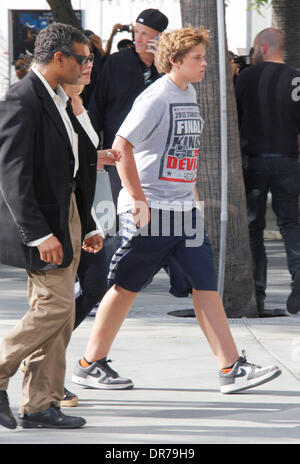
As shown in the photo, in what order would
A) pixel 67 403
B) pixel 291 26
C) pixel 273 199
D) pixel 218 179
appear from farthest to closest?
pixel 291 26 < pixel 273 199 < pixel 218 179 < pixel 67 403

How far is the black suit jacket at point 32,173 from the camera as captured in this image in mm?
4398

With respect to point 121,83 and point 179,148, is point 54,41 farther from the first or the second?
point 121,83

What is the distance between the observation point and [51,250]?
175 inches

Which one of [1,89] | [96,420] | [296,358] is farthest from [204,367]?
[1,89]

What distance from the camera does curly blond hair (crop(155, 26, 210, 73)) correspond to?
5461mm

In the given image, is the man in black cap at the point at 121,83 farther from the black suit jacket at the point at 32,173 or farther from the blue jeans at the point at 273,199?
the black suit jacket at the point at 32,173

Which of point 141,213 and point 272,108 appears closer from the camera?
point 141,213

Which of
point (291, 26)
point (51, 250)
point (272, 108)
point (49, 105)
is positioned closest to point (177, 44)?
point (49, 105)

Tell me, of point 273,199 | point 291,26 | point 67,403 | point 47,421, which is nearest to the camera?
point 47,421

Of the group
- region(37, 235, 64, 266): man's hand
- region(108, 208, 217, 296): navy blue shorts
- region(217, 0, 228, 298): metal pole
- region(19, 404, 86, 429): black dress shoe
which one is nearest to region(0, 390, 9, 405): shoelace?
region(19, 404, 86, 429): black dress shoe

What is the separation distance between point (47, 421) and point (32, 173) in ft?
3.75

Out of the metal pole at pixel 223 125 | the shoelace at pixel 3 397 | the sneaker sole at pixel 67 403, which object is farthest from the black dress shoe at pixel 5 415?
the metal pole at pixel 223 125
